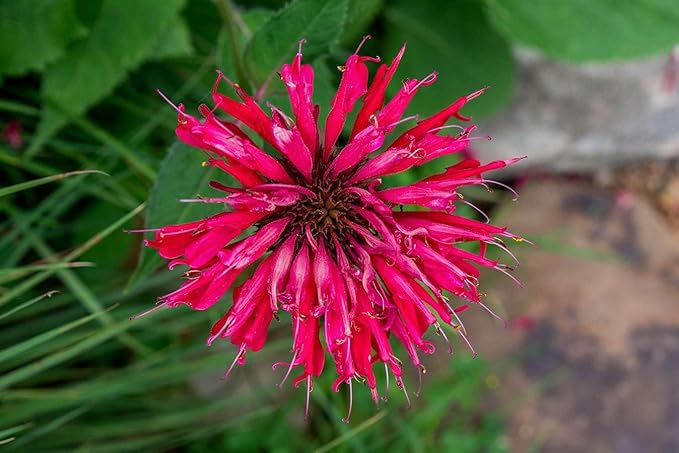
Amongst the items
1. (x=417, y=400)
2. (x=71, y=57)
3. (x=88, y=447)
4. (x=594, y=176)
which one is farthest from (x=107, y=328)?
(x=594, y=176)

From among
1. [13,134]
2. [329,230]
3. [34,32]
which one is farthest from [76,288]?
[329,230]

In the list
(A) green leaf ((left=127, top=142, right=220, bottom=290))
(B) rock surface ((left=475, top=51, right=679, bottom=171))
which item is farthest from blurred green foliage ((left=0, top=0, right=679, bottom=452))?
(B) rock surface ((left=475, top=51, right=679, bottom=171))

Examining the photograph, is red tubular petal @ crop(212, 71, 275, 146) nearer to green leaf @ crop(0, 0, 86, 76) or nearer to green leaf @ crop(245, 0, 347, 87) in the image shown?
green leaf @ crop(245, 0, 347, 87)

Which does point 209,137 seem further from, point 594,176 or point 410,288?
point 594,176

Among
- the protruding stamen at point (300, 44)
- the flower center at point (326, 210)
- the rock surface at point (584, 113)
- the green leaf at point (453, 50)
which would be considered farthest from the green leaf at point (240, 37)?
the rock surface at point (584, 113)

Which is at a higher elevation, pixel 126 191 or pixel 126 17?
pixel 126 17

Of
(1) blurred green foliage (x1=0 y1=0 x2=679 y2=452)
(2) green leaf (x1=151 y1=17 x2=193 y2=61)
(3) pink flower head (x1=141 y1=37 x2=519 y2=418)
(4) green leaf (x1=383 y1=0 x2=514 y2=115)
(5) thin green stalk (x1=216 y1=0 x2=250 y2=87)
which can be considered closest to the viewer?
(3) pink flower head (x1=141 y1=37 x2=519 y2=418)

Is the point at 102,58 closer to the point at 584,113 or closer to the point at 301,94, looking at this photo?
the point at 301,94
